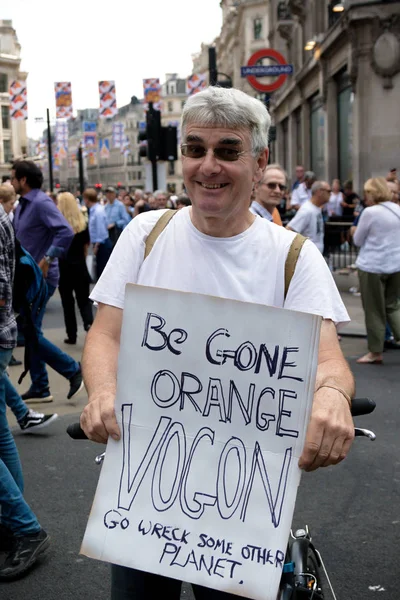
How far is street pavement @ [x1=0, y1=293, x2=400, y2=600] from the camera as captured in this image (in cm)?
366

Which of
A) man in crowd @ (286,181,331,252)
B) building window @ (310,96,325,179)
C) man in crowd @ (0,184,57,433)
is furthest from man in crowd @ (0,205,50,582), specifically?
building window @ (310,96,325,179)

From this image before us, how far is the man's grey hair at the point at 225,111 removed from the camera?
6.81ft

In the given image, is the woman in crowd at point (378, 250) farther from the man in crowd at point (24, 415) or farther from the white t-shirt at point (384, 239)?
the man in crowd at point (24, 415)

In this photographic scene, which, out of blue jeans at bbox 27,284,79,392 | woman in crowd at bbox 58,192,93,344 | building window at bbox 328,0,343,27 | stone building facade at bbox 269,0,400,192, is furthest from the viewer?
building window at bbox 328,0,343,27

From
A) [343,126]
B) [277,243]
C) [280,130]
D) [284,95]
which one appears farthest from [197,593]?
[280,130]

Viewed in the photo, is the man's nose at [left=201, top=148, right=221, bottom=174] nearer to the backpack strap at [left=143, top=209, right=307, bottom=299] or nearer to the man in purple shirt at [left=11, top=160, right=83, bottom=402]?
the backpack strap at [left=143, top=209, right=307, bottom=299]

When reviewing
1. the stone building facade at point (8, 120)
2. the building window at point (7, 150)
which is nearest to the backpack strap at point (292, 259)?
the stone building facade at point (8, 120)

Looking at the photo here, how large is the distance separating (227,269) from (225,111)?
42 centimetres

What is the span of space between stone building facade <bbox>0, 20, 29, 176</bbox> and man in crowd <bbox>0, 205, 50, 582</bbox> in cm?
9514

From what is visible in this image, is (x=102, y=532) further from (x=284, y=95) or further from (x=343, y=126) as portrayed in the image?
(x=284, y=95)

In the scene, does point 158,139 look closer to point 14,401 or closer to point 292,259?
point 14,401

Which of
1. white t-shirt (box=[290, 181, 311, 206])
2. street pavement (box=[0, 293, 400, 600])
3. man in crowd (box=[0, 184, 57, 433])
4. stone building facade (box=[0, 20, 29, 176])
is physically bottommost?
street pavement (box=[0, 293, 400, 600])

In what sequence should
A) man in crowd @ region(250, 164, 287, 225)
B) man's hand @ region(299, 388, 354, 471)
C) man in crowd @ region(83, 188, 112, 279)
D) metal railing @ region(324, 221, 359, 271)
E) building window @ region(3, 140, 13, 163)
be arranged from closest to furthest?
1. man's hand @ region(299, 388, 354, 471)
2. man in crowd @ region(250, 164, 287, 225)
3. man in crowd @ region(83, 188, 112, 279)
4. metal railing @ region(324, 221, 359, 271)
5. building window @ region(3, 140, 13, 163)

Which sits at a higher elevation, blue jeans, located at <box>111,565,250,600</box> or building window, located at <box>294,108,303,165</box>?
building window, located at <box>294,108,303,165</box>
